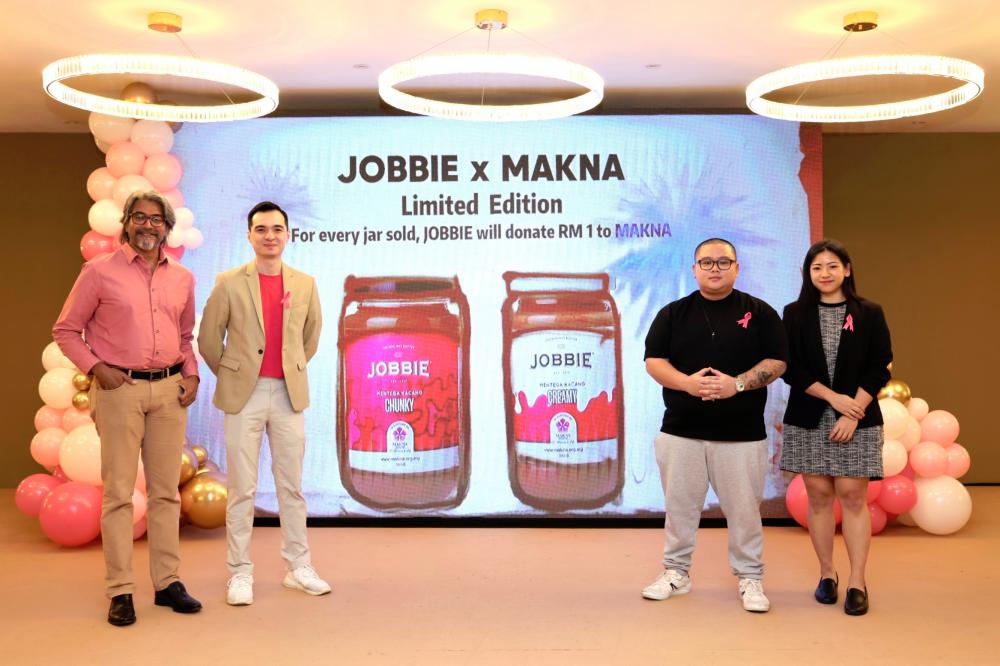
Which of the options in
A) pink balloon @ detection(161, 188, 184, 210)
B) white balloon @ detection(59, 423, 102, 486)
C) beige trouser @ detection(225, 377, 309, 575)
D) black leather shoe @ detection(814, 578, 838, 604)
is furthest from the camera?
pink balloon @ detection(161, 188, 184, 210)

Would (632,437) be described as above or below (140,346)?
below

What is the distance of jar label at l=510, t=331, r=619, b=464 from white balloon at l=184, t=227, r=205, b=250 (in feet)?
6.81

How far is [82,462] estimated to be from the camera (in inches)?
201

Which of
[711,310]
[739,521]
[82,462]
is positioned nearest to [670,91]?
[711,310]

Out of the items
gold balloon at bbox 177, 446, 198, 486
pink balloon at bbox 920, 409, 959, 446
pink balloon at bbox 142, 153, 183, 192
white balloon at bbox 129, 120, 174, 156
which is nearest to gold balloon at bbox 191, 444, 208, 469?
gold balloon at bbox 177, 446, 198, 486

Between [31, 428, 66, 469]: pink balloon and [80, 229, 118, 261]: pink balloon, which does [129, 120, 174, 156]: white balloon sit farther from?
[31, 428, 66, 469]: pink balloon

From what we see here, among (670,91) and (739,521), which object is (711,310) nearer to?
(739,521)

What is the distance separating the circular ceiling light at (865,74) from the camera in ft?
14.9

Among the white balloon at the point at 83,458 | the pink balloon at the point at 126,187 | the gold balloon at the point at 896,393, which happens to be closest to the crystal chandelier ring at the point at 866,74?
the gold balloon at the point at 896,393

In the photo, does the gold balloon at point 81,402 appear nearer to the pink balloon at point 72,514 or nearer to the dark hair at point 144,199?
the pink balloon at point 72,514

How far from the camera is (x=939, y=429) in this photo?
18.6 feet

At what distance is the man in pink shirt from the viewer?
12.5 feet

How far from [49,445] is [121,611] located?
200cm

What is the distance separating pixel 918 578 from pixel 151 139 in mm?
4736
